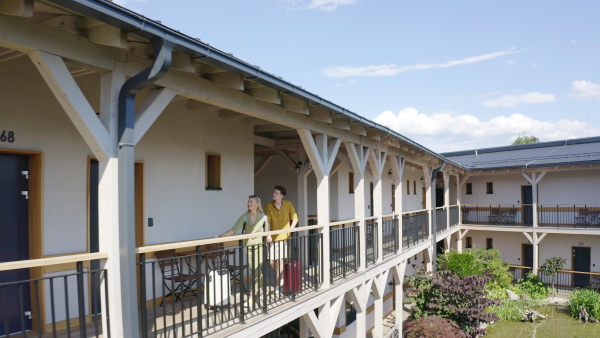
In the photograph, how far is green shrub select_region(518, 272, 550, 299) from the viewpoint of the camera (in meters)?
20.0

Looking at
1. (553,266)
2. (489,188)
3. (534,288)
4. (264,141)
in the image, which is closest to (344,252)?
(264,141)

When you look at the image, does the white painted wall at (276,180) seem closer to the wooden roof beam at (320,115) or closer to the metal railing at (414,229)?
the metal railing at (414,229)

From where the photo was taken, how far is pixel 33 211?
17.9 feet

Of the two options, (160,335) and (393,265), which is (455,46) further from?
(160,335)

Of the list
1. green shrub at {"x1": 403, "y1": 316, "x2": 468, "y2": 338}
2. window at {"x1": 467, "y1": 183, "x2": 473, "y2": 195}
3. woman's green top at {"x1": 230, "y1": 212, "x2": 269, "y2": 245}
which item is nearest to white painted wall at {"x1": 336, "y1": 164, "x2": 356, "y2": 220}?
green shrub at {"x1": 403, "y1": 316, "x2": 468, "y2": 338}

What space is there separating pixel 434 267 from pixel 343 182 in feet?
15.6

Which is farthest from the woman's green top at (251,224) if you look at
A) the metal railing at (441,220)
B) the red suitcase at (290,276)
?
the metal railing at (441,220)

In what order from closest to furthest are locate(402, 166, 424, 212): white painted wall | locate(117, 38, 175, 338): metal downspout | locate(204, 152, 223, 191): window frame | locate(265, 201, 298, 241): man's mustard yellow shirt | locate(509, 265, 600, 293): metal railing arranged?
locate(117, 38, 175, 338): metal downspout
locate(265, 201, 298, 241): man's mustard yellow shirt
locate(204, 152, 223, 191): window frame
locate(509, 265, 600, 293): metal railing
locate(402, 166, 424, 212): white painted wall

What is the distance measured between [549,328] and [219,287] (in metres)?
14.5

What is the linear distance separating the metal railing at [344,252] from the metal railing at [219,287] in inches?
22.5

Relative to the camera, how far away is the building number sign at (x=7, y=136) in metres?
5.05

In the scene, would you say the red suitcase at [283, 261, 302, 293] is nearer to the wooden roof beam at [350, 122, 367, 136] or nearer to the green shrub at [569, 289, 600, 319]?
the wooden roof beam at [350, 122, 367, 136]

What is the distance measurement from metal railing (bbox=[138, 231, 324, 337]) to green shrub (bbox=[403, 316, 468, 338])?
503 centimetres

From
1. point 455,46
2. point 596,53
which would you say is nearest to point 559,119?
point 596,53
